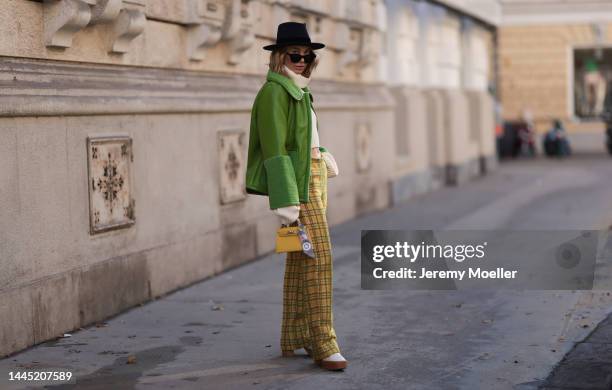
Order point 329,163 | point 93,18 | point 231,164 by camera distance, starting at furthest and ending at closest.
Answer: point 231,164, point 93,18, point 329,163

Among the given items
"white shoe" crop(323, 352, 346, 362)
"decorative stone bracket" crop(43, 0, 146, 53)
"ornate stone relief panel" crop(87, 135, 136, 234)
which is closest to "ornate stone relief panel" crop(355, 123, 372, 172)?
"decorative stone bracket" crop(43, 0, 146, 53)

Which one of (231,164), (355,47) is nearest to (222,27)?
(231,164)

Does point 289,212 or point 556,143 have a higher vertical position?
point 289,212

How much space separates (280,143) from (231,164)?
17.1 feet

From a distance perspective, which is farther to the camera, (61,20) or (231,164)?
(231,164)

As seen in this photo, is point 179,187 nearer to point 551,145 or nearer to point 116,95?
point 116,95

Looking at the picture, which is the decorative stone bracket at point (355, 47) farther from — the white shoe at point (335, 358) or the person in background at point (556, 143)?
the person in background at point (556, 143)

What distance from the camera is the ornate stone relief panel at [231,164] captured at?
476 inches

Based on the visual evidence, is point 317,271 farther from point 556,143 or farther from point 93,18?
point 556,143

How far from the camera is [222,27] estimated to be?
40.1ft

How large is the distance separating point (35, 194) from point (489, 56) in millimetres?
35841

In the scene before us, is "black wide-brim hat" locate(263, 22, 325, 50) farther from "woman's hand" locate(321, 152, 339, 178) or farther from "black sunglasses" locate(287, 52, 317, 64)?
"woman's hand" locate(321, 152, 339, 178)

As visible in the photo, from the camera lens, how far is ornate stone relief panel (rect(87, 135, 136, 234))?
9.19m

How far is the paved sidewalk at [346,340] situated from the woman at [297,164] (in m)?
0.33
